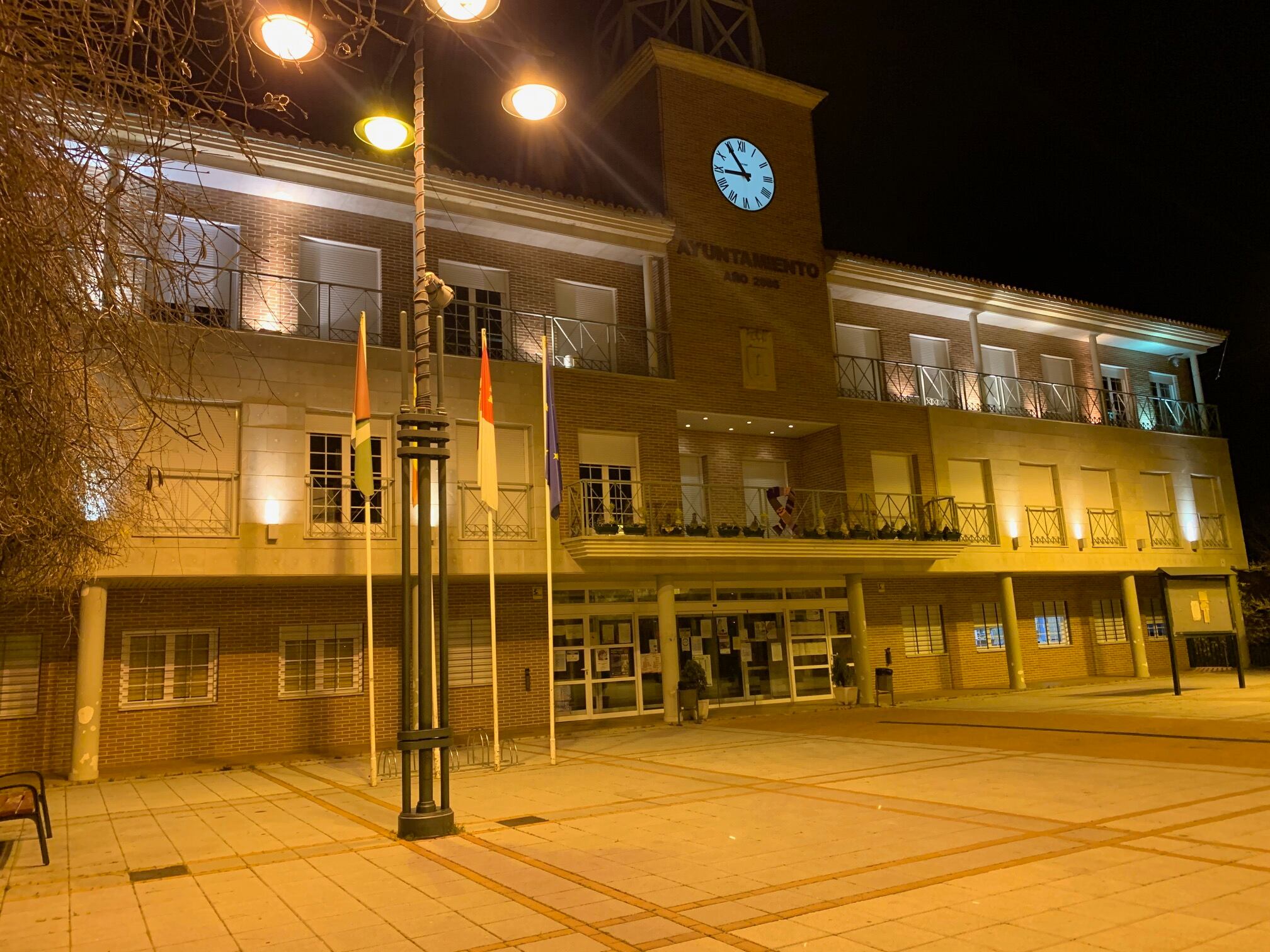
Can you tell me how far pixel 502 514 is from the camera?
53.8 ft

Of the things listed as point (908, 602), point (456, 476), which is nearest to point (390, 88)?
point (456, 476)

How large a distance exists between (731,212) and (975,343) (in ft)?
25.8

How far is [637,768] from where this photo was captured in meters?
12.1

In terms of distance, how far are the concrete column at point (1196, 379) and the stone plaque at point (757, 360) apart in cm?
1603

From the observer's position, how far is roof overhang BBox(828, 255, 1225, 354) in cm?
2256

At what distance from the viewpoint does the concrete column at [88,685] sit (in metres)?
13.1

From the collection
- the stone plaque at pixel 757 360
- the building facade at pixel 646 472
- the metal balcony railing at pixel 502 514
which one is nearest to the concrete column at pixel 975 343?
the building facade at pixel 646 472

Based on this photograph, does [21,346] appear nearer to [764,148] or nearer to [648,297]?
[648,297]

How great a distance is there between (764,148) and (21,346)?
65.7 feet

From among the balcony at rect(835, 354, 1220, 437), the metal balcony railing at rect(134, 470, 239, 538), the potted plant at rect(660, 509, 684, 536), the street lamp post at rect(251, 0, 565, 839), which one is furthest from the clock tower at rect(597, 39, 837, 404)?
the street lamp post at rect(251, 0, 565, 839)

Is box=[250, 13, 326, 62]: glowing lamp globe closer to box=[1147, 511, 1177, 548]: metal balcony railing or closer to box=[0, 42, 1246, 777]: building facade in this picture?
box=[0, 42, 1246, 777]: building facade

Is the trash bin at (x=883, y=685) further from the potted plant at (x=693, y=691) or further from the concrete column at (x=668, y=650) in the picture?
the concrete column at (x=668, y=650)

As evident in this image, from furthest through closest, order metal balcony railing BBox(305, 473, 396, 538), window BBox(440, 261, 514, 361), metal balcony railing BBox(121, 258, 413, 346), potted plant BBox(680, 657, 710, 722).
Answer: potted plant BBox(680, 657, 710, 722) < window BBox(440, 261, 514, 361) < metal balcony railing BBox(121, 258, 413, 346) < metal balcony railing BBox(305, 473, 396, 538)

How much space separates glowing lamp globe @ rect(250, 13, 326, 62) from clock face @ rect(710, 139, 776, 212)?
1737 centimetres
